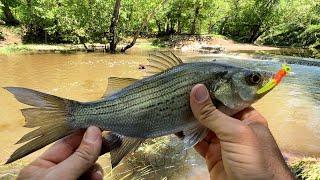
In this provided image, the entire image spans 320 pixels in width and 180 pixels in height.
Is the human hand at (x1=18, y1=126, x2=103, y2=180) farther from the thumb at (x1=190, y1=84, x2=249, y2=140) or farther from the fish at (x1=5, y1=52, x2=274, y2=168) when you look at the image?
the thumb at (x1=190, y1=84, x2=249, y2=140)

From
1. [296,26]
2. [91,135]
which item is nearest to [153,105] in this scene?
[91,135]

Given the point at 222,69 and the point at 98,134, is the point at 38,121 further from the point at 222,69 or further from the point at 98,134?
the point at 222,69

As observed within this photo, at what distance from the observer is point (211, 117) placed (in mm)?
2936

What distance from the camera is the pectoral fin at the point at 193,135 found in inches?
116

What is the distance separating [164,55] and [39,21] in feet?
109

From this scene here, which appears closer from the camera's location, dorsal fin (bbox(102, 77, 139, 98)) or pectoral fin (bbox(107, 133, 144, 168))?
pectoral fin (bbox(107, 133, 144, 168))

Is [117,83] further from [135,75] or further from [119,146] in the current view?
[135,75]

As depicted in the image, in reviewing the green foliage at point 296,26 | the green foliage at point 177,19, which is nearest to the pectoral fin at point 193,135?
the green foliage at point 177,19

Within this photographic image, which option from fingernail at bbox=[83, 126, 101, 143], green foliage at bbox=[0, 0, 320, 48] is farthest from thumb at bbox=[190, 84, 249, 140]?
green foliage at bbox=[0, 0, 320, 48]

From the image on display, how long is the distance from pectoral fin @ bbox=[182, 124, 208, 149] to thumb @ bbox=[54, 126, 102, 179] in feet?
1.88

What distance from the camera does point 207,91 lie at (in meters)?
2.95

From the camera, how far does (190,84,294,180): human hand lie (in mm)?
2922

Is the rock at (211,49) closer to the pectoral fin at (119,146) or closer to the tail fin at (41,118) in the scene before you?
the pectoral fin at (119,146)

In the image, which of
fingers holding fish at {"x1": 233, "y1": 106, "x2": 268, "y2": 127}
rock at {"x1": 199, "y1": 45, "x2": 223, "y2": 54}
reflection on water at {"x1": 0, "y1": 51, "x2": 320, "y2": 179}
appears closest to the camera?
fingers holding fish at {"x1": 233, "y1": 106, "x2": 268, "y2": 127}
